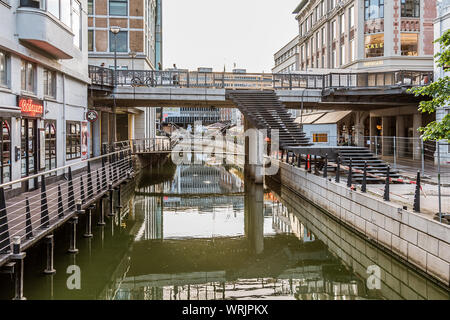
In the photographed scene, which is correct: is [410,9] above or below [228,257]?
above

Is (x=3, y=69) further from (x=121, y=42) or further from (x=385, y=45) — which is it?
(x=385, y=45)

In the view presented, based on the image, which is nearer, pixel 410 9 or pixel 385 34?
pixel 410 9

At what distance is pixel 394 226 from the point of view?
1096 centimetres

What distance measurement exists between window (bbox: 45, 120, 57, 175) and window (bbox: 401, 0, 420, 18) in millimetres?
30321

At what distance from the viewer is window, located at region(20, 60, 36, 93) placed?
48.4ft

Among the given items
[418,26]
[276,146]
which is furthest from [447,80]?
[418,26]

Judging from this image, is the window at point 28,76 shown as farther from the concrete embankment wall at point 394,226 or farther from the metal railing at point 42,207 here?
the concrete embankment wall at point 394,226

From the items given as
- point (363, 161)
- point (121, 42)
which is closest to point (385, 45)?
point (363, 161)

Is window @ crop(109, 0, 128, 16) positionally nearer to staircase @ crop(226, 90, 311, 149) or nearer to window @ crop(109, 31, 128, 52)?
window @ crop(109, 31, 128, 52)

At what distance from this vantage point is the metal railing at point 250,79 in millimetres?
24891

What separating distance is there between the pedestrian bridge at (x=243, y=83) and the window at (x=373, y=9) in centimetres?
1310

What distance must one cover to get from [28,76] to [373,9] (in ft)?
102
